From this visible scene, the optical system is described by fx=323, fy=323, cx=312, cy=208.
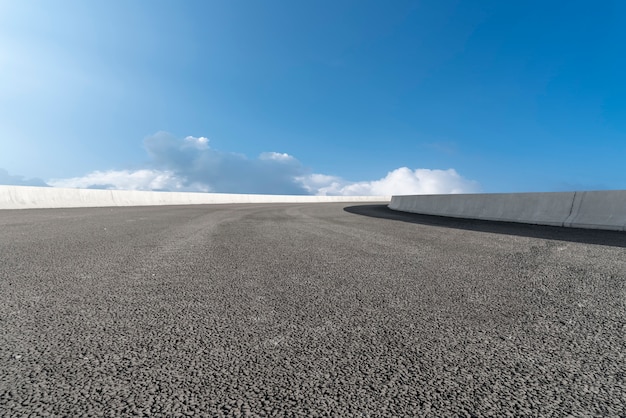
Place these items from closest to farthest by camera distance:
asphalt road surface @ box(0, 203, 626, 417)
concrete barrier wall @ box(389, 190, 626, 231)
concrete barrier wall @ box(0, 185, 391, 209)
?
1. asphalt road surface @ box(0, 203, 626, 417)
2. concrete barrier wall @ box(389, 190, 626, 231)
3. concrete barrier wall @ box(0, 185, 391, 209)

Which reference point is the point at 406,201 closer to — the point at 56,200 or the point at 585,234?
the point at 585,234

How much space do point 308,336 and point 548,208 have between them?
36.2 feet

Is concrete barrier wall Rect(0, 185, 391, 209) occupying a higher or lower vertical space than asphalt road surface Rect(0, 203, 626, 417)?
higher

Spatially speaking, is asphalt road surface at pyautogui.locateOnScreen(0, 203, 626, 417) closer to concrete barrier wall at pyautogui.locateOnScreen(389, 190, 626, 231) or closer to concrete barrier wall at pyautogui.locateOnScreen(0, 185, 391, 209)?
concrete barrier wall at pyautogui.locateOnScreen(389, 190, 626, 231)

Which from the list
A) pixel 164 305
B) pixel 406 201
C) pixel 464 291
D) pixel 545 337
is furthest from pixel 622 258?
pixel 406 201

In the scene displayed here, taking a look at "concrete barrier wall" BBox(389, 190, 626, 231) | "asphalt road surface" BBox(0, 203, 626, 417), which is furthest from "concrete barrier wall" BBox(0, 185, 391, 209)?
"concrete barrier wall" BBox(389, 190, 626, 231)

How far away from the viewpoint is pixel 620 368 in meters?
1.93

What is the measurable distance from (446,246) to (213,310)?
4.76 metres

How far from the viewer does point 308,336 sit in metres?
2.26

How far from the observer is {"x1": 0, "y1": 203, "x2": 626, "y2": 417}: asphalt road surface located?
1.58m

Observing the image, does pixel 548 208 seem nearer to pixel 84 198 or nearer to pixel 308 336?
pixel 308 336

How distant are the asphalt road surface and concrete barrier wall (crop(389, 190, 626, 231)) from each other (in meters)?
5.37

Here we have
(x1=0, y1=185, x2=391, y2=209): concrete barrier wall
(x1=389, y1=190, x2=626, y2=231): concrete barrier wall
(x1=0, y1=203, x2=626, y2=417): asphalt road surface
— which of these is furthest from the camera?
(x1=0, y1=185, x2=391, y2=209): concrete barrier wall

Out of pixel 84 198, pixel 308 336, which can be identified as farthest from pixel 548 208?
pixel 84 198
